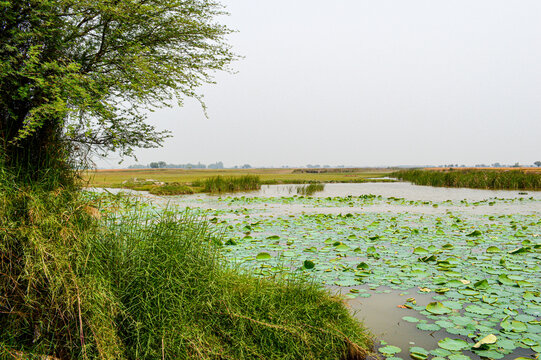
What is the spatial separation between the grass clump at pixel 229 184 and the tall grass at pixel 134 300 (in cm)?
2119

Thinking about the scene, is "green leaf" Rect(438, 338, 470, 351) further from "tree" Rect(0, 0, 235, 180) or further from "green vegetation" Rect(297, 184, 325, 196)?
"green vegetation" Rect(297, 184, 325, 196)

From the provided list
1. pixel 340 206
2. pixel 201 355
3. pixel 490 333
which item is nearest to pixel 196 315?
pixel 201 355

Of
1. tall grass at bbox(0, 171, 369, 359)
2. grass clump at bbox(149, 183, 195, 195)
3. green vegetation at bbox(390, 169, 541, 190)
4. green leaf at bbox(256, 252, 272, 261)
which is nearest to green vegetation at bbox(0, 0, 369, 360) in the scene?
tall grass at bbox(0, 171, 369, 359)

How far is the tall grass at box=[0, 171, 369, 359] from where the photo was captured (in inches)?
118

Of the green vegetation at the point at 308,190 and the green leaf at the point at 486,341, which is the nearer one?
the green leaf at the point at 486,341

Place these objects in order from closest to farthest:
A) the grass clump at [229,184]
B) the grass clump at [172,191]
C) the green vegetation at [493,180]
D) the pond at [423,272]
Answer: the pond at [423,272]
the grass clump at [172,191]
the grass clump at [229,184]
the green vegetation at [493,180]

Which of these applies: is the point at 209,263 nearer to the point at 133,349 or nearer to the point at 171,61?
the point at 133,349

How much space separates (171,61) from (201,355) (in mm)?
4731

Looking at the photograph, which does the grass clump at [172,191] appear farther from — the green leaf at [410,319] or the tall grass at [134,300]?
the green leaf at [410,319]

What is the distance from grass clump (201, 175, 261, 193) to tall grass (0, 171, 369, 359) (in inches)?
834

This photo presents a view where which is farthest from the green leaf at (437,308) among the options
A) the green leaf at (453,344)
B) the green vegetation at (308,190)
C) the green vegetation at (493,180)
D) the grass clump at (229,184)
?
the green vegetation at (493,180)

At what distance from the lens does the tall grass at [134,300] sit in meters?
3.01

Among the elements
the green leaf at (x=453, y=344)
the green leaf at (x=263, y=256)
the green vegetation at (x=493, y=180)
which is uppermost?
the green vegetation at (x=493, y=180)

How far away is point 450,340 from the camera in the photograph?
12.1 ft
